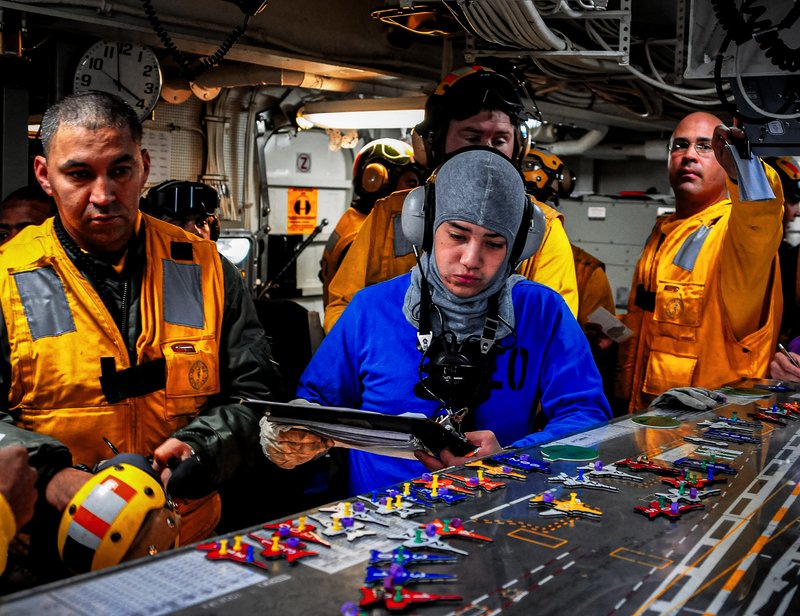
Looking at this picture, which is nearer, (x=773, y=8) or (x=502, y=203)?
(x=502, y=203)

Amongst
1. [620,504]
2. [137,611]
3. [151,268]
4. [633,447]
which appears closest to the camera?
[137,611]

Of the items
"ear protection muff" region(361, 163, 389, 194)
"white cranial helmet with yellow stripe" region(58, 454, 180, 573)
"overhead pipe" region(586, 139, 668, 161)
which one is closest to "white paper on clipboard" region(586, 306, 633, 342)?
"ear protection muff" region(361, 163, 389, 194)

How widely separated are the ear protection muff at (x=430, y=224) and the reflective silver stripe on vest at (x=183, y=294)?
0.68 meters

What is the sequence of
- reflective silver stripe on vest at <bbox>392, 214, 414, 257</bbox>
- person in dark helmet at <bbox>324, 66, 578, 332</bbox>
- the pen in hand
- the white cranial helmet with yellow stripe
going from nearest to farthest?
the white cranial helmet with yellow stripe < person in dark helmet at <bbox>324, 66, 578, 332</bbox> < the pen in hand < reflective silver stripe on vest at <bbox>392, 214, 414, 257</bbox>

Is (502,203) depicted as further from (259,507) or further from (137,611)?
(259,507)

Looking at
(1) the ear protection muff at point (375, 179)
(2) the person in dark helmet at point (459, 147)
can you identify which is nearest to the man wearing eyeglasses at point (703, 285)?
(2) the person in dark helmet at point (459, 147)

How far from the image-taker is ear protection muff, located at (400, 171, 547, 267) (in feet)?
8.41

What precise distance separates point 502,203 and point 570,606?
137cm

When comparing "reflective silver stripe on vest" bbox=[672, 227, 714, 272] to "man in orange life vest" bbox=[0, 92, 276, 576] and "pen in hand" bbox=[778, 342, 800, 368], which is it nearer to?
"pen in hand" bbox=[778, 342, 800, 368]

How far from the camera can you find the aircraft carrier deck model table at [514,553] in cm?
133

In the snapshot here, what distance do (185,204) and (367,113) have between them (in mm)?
2348

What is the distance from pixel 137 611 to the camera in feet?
4.17

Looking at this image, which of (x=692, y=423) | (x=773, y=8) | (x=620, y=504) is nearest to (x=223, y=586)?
(x=620, y=504)

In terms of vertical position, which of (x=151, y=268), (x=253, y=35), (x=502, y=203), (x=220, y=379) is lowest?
(x=220, y=379)
